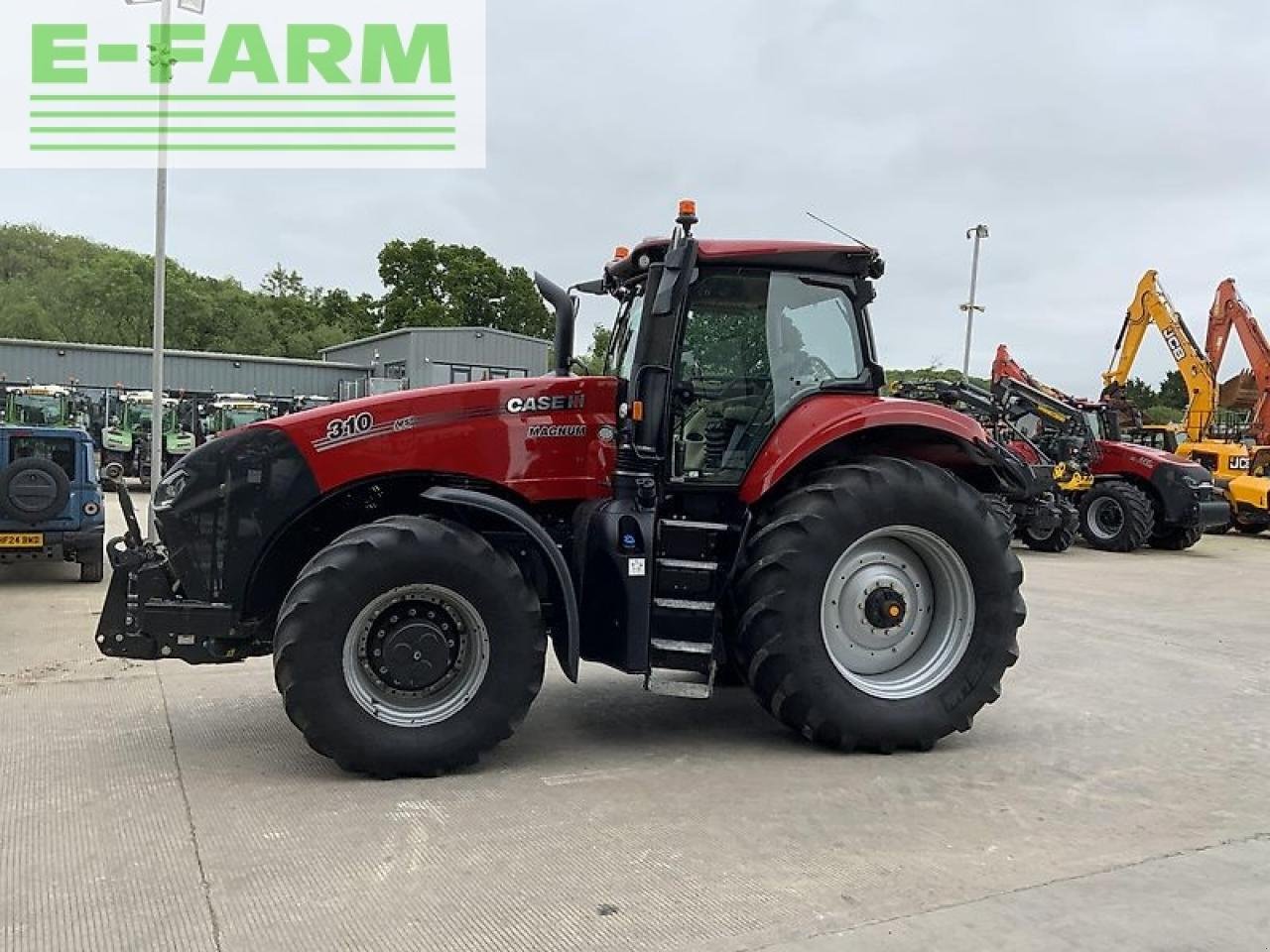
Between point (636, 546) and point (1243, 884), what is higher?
point (636, 546)

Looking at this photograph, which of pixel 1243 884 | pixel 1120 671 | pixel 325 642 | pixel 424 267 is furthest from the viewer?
pixel 424 267

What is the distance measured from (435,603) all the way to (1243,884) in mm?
3359

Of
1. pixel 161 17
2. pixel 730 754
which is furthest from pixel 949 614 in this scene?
pixel 161 17

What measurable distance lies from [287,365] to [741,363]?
1401 inches

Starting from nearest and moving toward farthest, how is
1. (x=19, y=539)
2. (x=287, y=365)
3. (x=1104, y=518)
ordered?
(x=19, y=539)
(x=1104, y=518)
(x=287, y=365)

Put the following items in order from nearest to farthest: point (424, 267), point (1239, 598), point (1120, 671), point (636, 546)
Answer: point (636, 546)
point (1120, 671)
point (1239, 598)
point (424, 267)

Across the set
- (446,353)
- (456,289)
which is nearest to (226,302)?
(456,289)

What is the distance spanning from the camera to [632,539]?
507cm

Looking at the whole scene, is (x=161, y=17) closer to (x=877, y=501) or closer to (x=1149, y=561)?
(x=877, y=501)

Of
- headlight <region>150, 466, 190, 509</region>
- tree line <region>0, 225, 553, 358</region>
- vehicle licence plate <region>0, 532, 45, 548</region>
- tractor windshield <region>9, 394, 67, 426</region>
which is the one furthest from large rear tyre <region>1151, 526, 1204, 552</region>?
tree line <region>0, 225, 553, 358</region>

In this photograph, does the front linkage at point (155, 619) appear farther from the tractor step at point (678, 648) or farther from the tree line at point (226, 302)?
the tree line at point (226, 302)

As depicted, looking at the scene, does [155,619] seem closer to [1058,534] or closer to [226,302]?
[1058,534]

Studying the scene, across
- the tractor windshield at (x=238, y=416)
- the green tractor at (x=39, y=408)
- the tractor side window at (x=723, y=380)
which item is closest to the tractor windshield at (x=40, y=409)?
the green tractor at (x=39, y=408)

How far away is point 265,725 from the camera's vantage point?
217 inches
